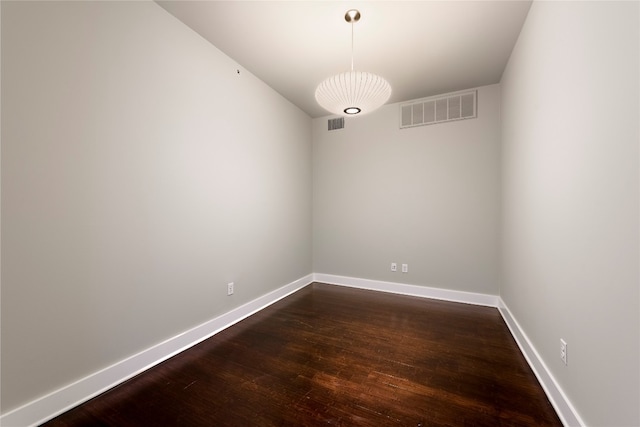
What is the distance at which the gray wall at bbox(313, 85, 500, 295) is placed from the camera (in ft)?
10.6

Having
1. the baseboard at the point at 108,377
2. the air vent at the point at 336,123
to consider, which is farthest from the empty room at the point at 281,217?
the air vent at the point at 336,123

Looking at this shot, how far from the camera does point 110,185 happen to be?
1.70m

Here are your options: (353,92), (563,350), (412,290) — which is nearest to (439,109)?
(353,92)

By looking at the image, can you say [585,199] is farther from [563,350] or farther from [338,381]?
[338,381]

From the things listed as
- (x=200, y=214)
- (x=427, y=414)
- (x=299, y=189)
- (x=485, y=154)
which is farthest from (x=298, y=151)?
(x=427, y=414)

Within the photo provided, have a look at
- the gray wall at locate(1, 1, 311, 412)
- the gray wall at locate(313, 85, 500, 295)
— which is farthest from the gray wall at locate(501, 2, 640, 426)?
the gray wall at locate(1, 1, 311, 412)

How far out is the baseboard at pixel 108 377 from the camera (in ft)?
4.45

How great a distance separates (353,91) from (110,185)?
179 cm

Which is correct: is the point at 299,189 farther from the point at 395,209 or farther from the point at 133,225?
the point at 133,225

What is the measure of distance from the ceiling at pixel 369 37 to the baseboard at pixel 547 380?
2.58 m

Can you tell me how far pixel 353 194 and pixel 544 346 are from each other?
2718 millimetres

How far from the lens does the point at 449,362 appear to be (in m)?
1.99

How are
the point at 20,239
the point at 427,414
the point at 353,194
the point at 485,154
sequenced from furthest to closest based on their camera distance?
the point at 353,194 → the point at 485,154 → the point at 427,414 → the point at 20,239

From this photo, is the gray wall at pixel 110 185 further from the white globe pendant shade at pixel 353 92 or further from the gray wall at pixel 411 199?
the gray wall at pixel 411 199
